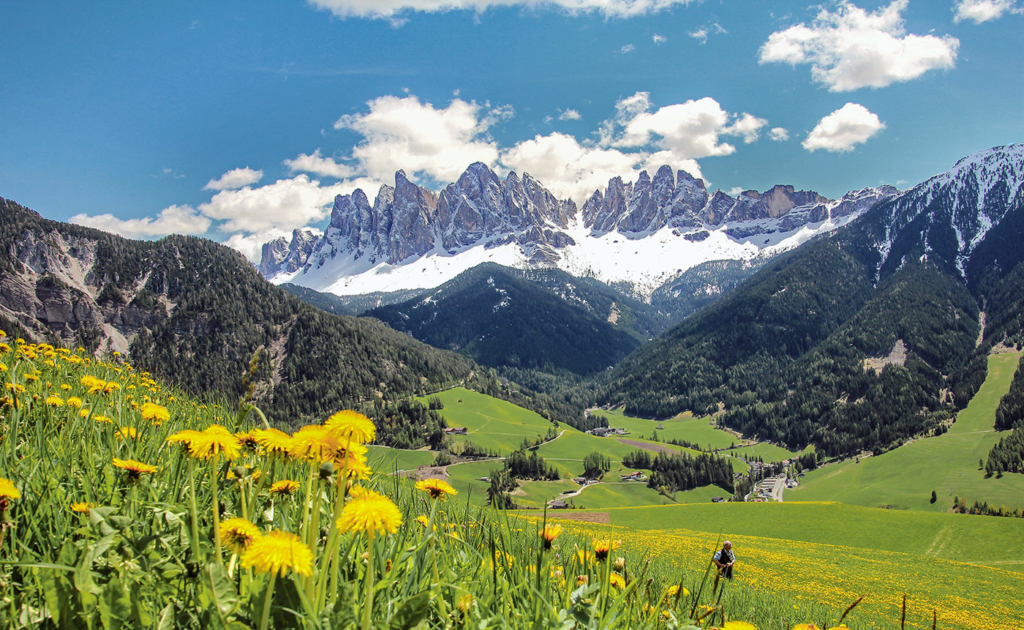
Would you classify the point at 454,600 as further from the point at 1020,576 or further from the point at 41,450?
the point at 1020,576

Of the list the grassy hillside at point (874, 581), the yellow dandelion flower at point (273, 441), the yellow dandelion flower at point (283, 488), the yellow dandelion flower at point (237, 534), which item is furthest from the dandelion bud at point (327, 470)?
the grassy hillside at point (874, 581)

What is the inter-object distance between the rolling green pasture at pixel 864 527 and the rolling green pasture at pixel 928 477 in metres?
80.6

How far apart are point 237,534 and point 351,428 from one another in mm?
741

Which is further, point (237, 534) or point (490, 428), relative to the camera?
point (490, 428)

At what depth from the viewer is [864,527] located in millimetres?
58031

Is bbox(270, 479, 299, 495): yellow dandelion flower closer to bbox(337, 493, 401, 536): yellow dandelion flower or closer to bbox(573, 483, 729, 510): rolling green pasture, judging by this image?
bbox(337, 493, 401, 536): yellow dandelion flower

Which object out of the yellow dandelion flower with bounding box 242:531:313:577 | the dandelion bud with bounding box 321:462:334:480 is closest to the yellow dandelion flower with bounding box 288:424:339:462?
the dandelion bud with bounding box 321:462:334:480

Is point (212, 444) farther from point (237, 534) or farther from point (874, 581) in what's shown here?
point (874, 581)

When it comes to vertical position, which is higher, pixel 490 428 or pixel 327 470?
pixel 327 470

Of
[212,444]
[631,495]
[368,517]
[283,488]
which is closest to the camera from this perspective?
[368,517]

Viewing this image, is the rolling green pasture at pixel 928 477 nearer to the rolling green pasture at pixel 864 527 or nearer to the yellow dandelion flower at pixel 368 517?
the rolling green pasture at pixel 864 527

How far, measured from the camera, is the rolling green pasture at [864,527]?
2108 inches

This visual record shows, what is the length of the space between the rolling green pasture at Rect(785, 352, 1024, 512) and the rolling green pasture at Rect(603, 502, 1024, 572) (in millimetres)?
80631

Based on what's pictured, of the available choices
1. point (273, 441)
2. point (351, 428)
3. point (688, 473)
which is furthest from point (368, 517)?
point (688, 473)
